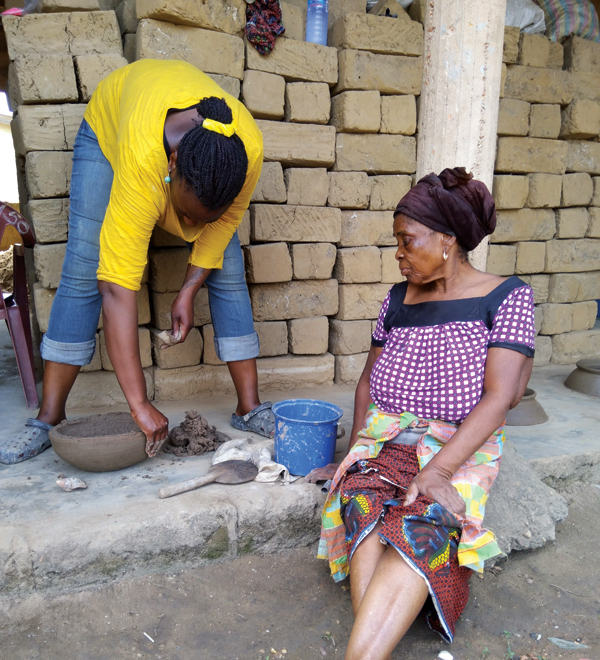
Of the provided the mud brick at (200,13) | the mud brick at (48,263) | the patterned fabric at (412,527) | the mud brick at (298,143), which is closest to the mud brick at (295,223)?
the mud brick at (298,143)

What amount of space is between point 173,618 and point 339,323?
2215 millimetres

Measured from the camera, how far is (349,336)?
3.78 metres

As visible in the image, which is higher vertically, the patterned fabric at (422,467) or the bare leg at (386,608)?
the patterned fabric at (422,467)

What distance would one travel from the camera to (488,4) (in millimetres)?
2342

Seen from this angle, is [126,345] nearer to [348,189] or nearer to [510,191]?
[348,189]

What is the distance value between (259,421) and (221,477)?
0.55 m

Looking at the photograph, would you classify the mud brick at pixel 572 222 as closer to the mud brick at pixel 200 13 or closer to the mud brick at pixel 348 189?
the mud brick at pixel 348 189

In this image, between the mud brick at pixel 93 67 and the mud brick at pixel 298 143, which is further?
the mud brick at pixel 298 143

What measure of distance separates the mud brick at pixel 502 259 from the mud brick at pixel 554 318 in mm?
461

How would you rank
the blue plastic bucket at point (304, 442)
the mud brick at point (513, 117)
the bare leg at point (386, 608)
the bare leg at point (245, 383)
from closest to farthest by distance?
the bare leg at point (386, 608)
the blue plastic bucket at point (304, 442)
the bare leg at point (245, 383)
the mud brick at point (513, 117)

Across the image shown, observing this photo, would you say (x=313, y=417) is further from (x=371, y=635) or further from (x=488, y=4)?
(x=488, y=4)

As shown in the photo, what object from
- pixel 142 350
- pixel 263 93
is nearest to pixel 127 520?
pixel 142 350

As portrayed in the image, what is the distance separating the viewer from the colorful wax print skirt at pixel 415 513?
1668 millimetres

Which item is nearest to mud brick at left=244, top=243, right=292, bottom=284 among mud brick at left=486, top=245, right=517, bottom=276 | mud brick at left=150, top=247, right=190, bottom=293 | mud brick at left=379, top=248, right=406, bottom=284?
mud brick at left=150, top=247, right=190, bottom=293
